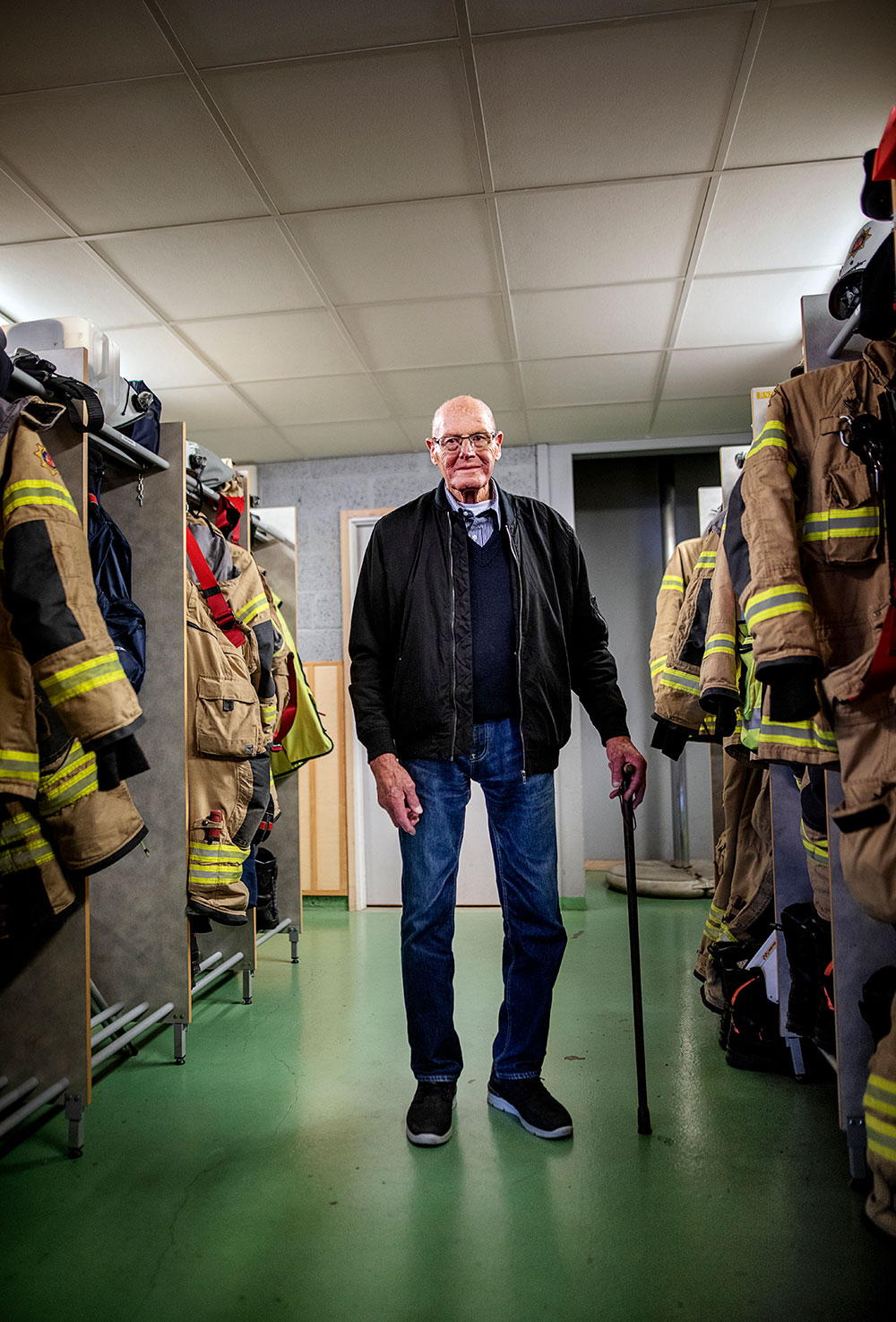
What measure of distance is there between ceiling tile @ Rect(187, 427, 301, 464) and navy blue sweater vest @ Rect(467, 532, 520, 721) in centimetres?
319

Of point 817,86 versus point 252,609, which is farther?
→ point 252,609

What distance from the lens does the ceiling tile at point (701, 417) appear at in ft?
15.9

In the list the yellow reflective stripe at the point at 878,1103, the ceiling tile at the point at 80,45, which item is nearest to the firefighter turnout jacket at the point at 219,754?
the ceiling tile at the point at 80,45

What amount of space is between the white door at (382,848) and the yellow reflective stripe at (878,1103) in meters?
3.69

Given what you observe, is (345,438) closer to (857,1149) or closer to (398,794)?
(398,794)

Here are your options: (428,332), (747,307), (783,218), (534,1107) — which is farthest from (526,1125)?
(747,307)

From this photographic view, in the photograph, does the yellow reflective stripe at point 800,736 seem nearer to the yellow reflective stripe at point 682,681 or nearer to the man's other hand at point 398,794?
the man's other hand at point 398,794

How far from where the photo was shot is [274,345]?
156 inches

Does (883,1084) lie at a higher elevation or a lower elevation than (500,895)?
lower

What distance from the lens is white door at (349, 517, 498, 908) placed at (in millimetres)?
5184

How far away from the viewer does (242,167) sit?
2717 millimetres

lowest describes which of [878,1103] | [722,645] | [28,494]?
[878,1103]

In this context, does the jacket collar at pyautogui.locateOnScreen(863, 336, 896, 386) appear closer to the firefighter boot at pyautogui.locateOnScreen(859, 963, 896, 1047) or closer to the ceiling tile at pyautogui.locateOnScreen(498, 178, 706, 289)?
the firefighter boot at pyautogui.locateOnScreen(859, 963, 896, 1047)

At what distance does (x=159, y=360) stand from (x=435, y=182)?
1.83m
